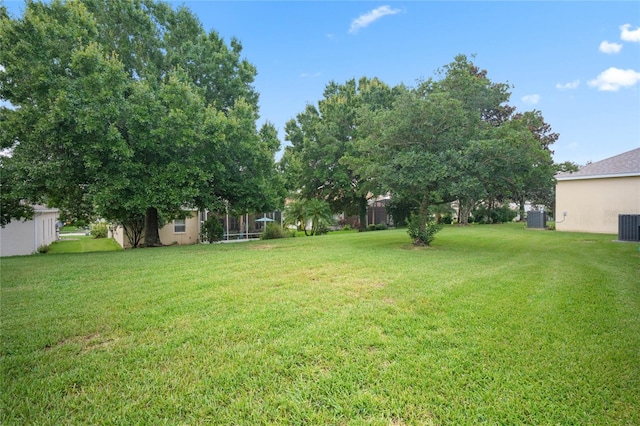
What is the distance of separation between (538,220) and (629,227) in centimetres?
702

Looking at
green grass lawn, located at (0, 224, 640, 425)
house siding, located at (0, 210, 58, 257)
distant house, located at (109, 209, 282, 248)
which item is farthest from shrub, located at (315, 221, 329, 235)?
green grass lawn, located at (0, 224, 640, 425)

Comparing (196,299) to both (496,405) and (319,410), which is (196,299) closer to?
(319,410)

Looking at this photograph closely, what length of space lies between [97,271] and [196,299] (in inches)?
145

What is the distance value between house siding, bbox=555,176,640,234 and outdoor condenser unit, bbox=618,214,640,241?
137 inches

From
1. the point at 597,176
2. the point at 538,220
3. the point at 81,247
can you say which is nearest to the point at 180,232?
the point at 81,247

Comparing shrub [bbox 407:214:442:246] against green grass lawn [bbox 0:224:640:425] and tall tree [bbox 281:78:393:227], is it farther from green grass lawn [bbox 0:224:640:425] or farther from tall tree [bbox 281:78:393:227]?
tall tree [bbox 281:78:393:227]

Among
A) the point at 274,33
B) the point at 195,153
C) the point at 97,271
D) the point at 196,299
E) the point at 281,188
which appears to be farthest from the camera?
the point at 281,188

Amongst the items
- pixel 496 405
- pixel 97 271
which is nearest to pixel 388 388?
pixel 496 405

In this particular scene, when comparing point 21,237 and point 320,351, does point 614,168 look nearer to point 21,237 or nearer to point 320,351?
point 320,351

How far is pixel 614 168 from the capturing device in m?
15.0

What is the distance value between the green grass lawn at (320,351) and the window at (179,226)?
533 inches

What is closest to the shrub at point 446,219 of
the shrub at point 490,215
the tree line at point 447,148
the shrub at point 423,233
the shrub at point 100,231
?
the shrub at point 490,215

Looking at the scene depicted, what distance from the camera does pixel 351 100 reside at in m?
23.5

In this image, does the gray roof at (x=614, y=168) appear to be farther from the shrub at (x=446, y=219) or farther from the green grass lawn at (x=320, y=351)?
the green grass lawn at (x=320, y=351)
